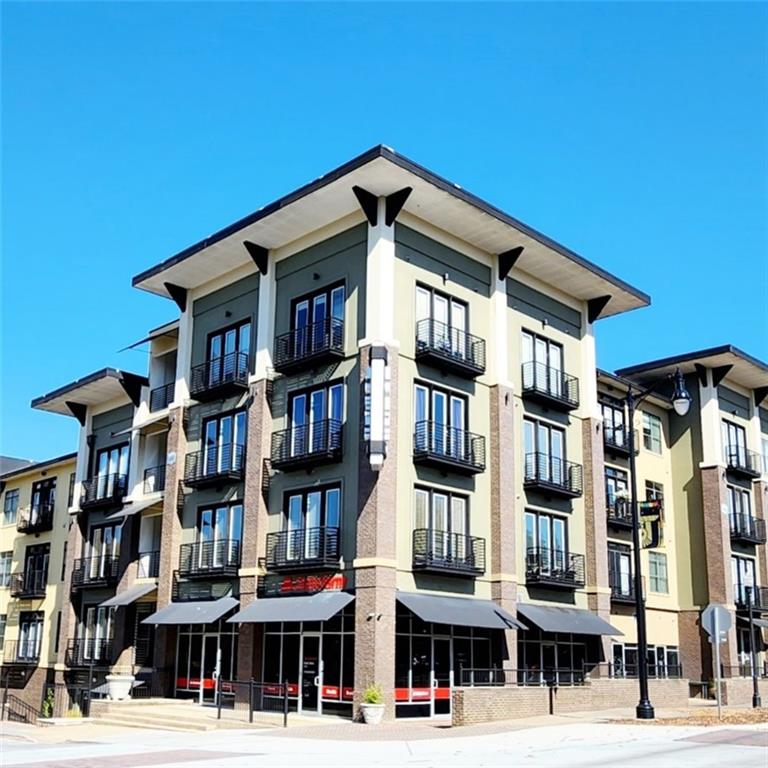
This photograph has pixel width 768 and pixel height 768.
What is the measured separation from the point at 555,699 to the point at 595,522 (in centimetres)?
990

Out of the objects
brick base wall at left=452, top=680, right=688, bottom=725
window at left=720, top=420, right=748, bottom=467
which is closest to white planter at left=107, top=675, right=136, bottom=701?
brick base wall at left=452, top=680, right=688, bottom=725

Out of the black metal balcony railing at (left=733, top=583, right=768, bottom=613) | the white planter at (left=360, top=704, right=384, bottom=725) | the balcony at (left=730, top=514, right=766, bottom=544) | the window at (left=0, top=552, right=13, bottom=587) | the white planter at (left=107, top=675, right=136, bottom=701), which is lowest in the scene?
the white planter at (left=360, top=704, right=384, bottom=725)

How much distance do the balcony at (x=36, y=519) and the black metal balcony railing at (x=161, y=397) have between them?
13.5 meters

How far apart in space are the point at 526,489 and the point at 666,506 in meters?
14.1

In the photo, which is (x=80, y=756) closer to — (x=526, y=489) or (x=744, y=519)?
(x=526, y=489)

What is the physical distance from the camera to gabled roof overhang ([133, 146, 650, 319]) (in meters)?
30.9

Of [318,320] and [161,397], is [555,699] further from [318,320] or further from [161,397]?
[161,397]

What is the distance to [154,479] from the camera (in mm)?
41031

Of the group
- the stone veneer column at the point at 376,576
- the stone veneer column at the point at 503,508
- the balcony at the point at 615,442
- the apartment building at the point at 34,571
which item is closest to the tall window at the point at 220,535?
the stone veneer column at the point at 376,576

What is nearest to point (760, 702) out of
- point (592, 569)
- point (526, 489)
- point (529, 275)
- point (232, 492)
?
point (592, 569)

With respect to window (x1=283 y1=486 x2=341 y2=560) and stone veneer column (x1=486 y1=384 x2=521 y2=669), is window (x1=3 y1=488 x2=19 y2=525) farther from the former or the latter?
stone veneer column (x1=486 y1=384 x2=521 y2=669)

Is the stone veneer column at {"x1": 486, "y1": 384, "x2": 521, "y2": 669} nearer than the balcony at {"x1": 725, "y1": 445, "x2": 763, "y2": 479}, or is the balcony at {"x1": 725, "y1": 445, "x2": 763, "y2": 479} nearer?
the stone veneer column at {"x1": 486, "y1": 384, "x2": 521, "y2": 669}

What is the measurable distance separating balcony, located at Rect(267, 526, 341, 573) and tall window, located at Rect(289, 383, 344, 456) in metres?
2.59

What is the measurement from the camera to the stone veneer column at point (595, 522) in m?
36.9
